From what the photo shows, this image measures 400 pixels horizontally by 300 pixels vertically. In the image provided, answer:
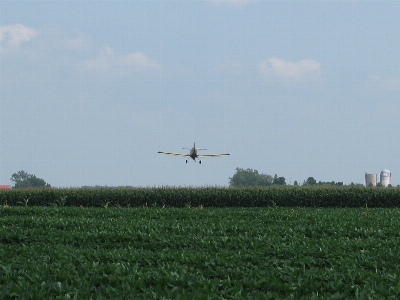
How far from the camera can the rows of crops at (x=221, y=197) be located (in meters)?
→ 33.2

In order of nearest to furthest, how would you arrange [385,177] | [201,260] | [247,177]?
[201,260]
[385,177]
[247,177]

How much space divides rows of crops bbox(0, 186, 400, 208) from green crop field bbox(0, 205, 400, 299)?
1281 cm

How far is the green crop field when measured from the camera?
8.79 metres

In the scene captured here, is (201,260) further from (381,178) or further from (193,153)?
(381,178)

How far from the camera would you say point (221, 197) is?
3319 centimetres

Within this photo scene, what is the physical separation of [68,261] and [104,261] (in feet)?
2.63

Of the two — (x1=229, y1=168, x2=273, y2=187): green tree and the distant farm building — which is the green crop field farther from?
(x1=229, y1=168, x2=273, y2=187): green tree

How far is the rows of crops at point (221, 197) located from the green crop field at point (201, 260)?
12808mm

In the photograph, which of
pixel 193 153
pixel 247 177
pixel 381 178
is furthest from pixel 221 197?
pixel 247 177

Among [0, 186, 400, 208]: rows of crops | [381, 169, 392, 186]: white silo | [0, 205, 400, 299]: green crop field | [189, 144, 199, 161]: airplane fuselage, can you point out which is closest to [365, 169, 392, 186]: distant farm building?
[381, 169, 392, 186]: white silo

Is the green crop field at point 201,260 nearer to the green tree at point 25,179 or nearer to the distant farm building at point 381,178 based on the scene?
the distant farm building at point 381,178

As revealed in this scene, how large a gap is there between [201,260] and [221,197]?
21.9 metres

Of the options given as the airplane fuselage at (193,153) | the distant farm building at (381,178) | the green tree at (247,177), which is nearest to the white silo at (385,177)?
the distant farm building at (381,178)

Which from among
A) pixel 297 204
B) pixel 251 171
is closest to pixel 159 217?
pixel 297 204
